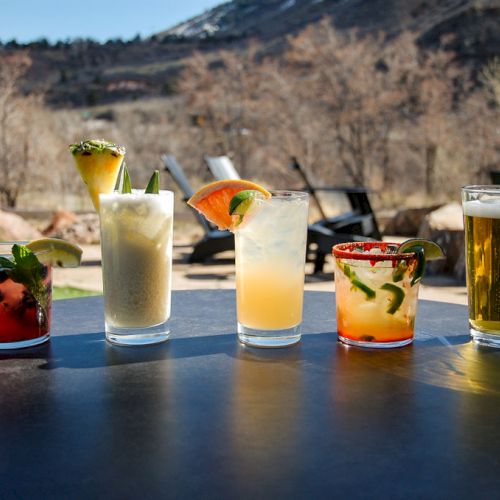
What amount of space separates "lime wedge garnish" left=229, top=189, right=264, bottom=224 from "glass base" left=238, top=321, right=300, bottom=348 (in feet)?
0.63

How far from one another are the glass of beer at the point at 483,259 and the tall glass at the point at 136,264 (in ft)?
1.64

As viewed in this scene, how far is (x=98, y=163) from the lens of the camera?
1148 mm

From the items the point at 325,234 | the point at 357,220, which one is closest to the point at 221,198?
the point at 325,234

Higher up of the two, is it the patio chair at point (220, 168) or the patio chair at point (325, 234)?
the patio chair at point (220, 168)

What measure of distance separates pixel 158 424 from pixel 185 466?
0.13m

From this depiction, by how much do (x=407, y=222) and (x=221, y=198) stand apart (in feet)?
26.0

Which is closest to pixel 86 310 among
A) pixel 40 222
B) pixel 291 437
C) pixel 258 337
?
pixel 258 337

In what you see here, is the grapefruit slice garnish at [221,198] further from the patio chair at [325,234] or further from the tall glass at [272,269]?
the patio chair at [325,234]

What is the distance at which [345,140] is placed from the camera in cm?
1435

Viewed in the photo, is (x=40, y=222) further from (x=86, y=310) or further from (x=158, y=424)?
(x=158, y=424)

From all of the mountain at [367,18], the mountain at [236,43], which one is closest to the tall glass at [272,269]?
the mountain at [367,18]

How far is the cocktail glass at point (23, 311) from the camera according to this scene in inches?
44.6

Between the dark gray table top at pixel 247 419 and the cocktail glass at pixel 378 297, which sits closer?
the dark gray table top at pixel 247 419

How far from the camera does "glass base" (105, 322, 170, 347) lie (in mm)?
1168
